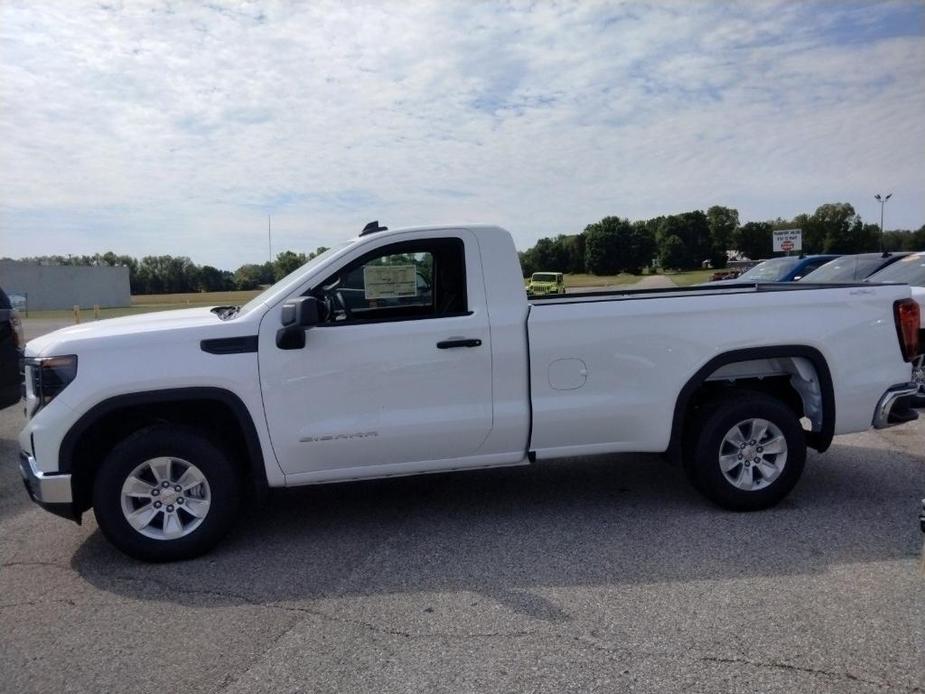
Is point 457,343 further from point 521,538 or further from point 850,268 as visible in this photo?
point 850,268

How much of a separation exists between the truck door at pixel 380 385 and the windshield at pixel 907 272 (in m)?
6.26

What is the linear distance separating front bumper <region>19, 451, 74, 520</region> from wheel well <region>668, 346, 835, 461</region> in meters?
3.88

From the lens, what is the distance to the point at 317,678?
3.24 m

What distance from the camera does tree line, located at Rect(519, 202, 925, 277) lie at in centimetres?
4844

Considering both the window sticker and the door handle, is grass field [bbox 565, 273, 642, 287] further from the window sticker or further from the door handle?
the door handle

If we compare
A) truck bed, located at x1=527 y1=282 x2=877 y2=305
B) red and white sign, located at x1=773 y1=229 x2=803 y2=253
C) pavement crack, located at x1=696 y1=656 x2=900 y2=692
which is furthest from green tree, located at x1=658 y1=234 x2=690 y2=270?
pavement crack, located at x1=696 y1=656 x2=900 y2=692

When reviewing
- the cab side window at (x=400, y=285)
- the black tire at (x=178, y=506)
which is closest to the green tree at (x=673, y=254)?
the cab side window at (x=400, y=285)

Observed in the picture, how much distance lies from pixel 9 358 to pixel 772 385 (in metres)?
7.14

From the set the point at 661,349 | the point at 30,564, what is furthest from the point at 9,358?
the point at 661,349

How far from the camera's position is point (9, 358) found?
7.42 meters

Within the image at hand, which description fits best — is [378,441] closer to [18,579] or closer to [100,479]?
[100,479]

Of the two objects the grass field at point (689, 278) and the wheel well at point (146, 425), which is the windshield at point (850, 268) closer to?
the wheel well at point (146, 425)

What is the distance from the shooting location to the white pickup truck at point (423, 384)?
4504 millimetres

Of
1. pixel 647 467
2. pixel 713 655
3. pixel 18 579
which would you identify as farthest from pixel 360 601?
pixel 647 467
